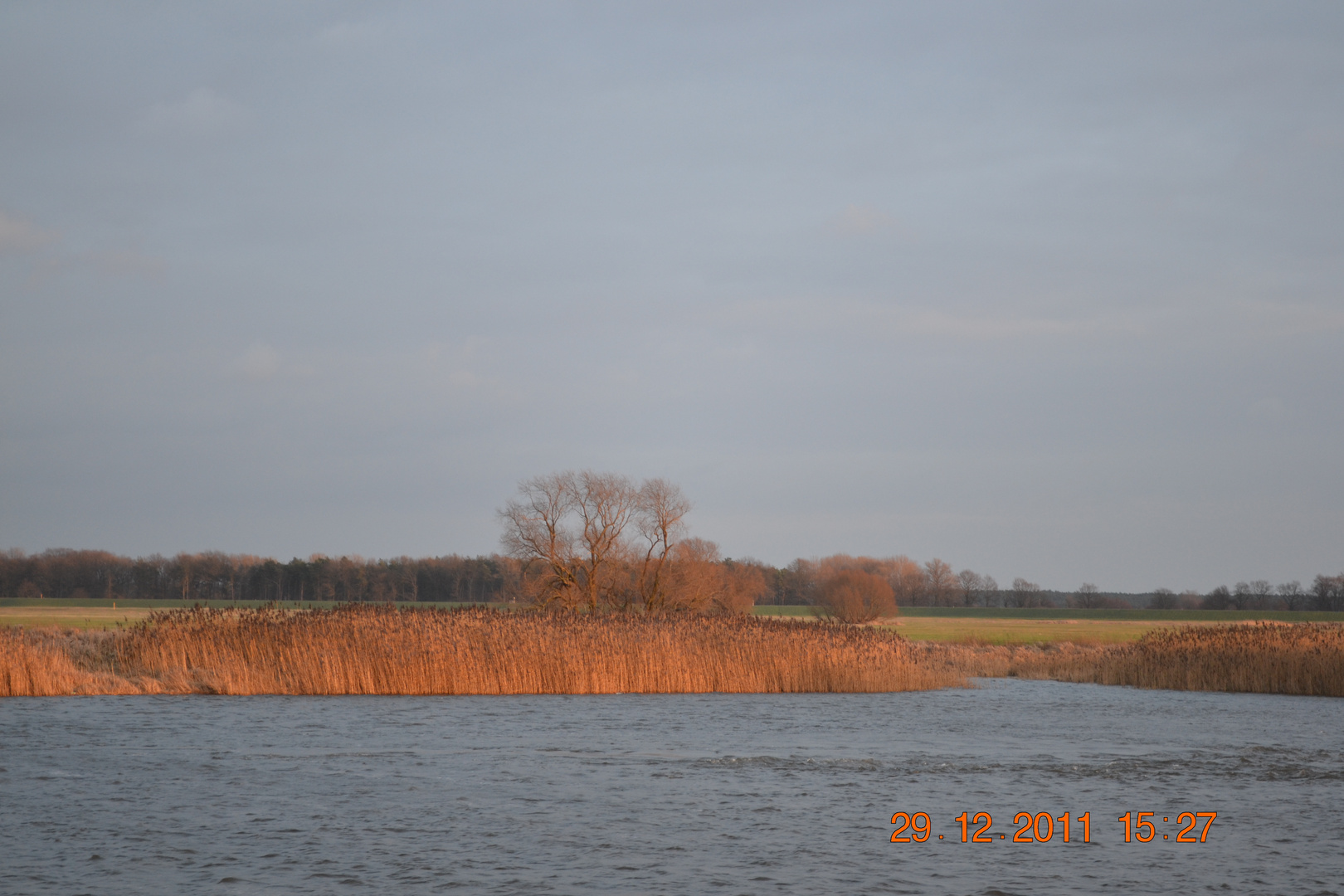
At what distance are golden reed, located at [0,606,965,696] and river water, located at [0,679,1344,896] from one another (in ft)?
6.24

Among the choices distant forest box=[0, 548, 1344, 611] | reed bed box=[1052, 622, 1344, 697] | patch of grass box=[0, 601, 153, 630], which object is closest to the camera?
reed bed box=[1052, 622, 1344, 697]

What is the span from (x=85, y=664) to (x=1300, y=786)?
26.7 m

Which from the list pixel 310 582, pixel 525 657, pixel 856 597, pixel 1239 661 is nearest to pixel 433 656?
pixel 525 657

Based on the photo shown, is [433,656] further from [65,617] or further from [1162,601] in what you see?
[1162,601]

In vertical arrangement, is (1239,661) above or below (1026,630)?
above

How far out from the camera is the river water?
10.1 meters

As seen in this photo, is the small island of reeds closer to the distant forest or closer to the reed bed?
the reed bed

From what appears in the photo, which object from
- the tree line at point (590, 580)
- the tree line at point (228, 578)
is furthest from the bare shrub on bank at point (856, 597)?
the tree line at point (228, 578)

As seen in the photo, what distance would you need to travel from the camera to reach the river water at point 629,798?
33.2 feet

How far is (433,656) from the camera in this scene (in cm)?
2708

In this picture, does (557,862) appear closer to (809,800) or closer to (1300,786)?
(809,800)

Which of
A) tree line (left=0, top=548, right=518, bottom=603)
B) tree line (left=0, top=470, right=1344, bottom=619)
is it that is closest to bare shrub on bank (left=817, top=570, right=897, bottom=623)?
tree line (left=0, top=470, right=1344, bottom=619)

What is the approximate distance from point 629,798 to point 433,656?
14.1 meters

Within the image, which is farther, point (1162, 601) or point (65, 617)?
point (1162, 601)
